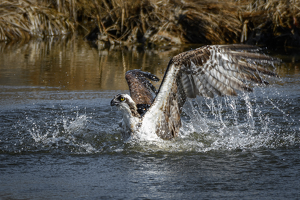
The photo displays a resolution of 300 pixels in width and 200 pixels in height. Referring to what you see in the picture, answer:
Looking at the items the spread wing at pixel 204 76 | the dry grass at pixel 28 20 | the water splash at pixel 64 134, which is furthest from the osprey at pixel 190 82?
the dry grass at pixel 28 20

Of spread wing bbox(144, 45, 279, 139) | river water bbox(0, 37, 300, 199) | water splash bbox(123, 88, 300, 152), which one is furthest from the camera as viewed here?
water splash bbox(123, 88, 300, 152)

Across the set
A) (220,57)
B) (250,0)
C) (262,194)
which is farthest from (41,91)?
(250,0)

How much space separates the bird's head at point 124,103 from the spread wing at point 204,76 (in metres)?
0.19

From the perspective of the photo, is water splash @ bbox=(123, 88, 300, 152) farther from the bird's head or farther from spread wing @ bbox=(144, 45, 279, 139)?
the bird's head

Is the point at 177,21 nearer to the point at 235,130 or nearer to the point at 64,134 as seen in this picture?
the point at 235,130

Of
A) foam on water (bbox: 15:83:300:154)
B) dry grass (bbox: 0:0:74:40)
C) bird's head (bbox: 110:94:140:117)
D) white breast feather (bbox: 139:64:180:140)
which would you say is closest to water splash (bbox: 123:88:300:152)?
foam on water (bbox: 15:83:300:154)

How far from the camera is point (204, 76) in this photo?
5.39 metres

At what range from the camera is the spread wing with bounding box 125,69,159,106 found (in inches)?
255

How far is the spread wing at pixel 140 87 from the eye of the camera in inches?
255

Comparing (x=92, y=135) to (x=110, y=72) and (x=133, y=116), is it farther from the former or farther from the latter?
(x=110, y=72)

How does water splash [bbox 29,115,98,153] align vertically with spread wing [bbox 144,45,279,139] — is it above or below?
below

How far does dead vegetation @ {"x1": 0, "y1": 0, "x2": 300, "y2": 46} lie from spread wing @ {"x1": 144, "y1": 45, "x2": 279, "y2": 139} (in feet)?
31.1

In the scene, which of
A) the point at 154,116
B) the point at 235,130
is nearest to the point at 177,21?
the point at 235,130

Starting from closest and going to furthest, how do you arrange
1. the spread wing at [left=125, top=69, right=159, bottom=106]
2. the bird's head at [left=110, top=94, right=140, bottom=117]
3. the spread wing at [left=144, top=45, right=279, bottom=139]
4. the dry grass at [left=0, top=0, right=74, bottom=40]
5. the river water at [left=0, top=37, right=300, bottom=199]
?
the river water at [left=0, top=37, right=300, bottom=199], the spread wing at [left=144, top=45, right=279, bottom=139], the bird's head at [left=110, top=94, right=140, bottom=117], the spread wing at [left=125, top=69, right=159, bottom=106], the dry grass at [left=0, top=0, right=74, bottom=40]
